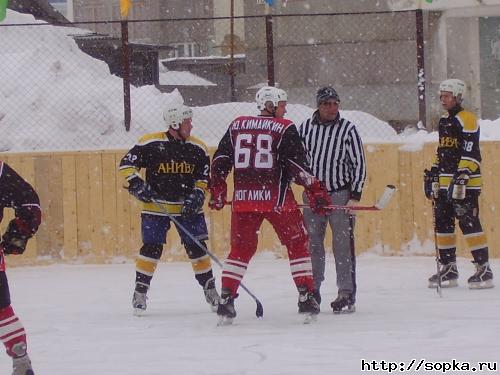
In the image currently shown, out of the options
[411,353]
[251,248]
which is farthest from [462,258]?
[411,353]

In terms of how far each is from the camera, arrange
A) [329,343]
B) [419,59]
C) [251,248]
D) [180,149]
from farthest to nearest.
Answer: [419,59]
[180,149]
[251,248]
[329,343]

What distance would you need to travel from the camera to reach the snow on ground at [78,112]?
1448 centimetres

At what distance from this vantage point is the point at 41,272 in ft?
40.7

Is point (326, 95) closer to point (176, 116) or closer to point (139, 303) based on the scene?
point (176, 116)

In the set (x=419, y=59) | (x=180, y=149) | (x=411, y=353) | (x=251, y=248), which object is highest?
(x=419, y=59)

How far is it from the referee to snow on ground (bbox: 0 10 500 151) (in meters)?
4.19

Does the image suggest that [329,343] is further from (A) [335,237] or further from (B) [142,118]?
(B) [142,118]

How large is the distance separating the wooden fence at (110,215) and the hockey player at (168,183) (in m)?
3.35

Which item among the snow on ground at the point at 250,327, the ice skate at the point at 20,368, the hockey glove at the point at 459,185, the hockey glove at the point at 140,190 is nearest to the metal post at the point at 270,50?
the snow on ground at the point at 250,327

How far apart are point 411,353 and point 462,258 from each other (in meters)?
5.25

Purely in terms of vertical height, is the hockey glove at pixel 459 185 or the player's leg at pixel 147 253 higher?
the hockey glove at pixel 459 185

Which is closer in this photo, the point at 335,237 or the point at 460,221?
the point at 335,237

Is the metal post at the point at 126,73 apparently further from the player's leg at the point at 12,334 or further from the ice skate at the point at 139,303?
the player's leg at the point at 12,334

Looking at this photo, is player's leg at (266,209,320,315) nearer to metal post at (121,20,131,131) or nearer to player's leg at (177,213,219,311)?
player's leg at (177,213,219,311)
